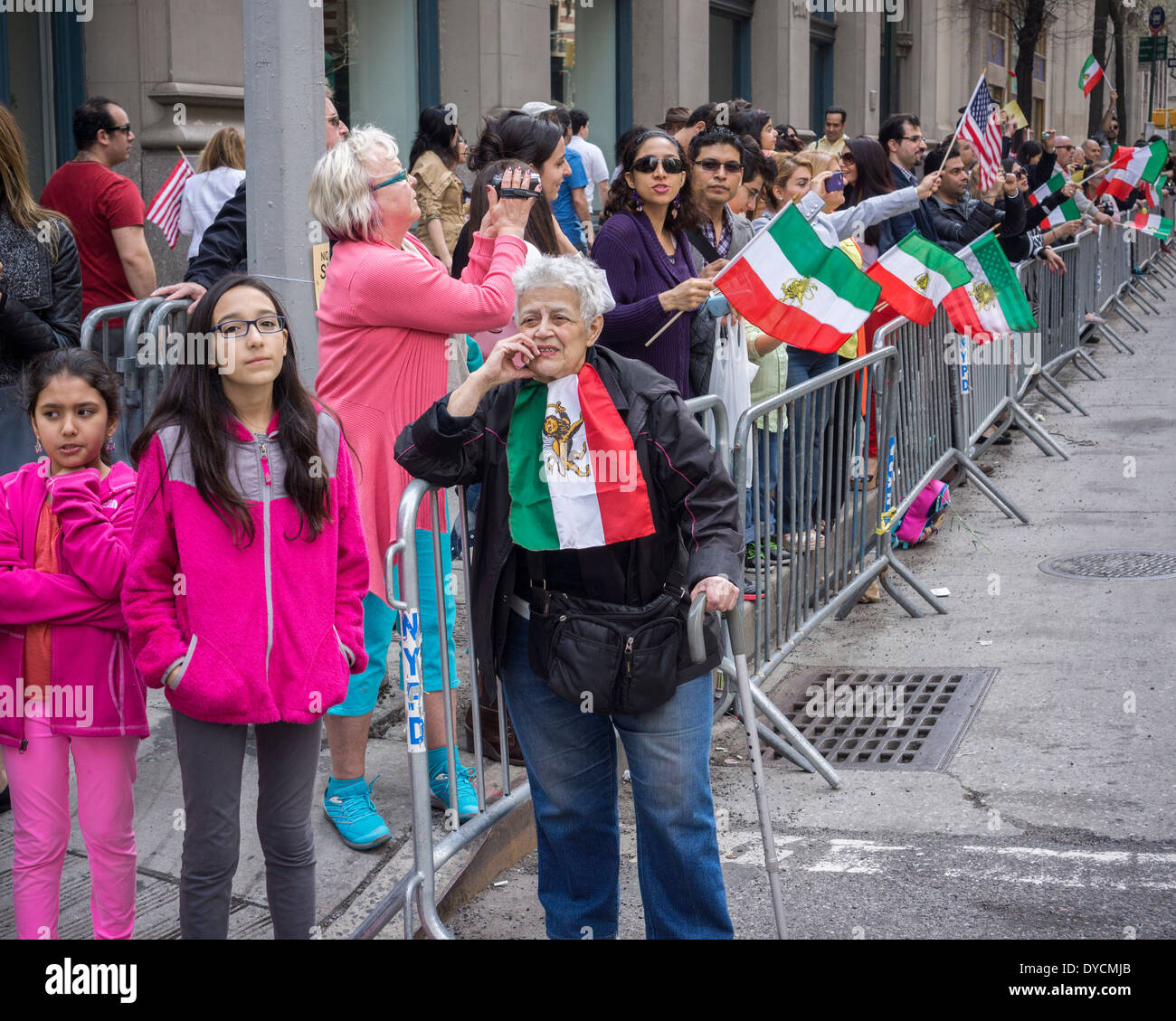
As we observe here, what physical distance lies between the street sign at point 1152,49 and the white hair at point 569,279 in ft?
139

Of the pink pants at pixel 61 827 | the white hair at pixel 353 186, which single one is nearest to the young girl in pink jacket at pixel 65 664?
the pink pants at pixel 61 827

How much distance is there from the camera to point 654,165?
5.69 m

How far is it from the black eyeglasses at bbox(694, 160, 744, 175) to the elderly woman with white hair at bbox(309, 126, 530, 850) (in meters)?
1.89

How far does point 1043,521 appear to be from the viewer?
31.2ft

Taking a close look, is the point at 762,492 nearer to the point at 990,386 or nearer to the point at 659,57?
the point at 990,386

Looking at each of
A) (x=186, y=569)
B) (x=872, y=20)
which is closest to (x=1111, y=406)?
(x=186, y=569)

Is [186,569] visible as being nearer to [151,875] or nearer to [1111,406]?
[151,875]

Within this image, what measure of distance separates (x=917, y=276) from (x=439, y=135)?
11.0 feet

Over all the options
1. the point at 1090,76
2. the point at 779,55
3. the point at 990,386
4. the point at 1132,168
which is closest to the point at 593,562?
the point at 990,386

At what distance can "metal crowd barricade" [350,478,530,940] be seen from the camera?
12.3ft

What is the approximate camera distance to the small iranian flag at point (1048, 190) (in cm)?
1291

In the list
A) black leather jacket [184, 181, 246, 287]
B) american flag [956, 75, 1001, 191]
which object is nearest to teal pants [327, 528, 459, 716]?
black leather jacket [184, 181, 246, 287]

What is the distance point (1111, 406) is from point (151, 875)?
37.8ft

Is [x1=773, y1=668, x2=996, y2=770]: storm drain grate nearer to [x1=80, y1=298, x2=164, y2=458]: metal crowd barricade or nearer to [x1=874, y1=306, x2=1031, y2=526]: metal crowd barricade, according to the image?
[x1=874, y1=306, x2=1031, y2=526]: metal crowd barricade
